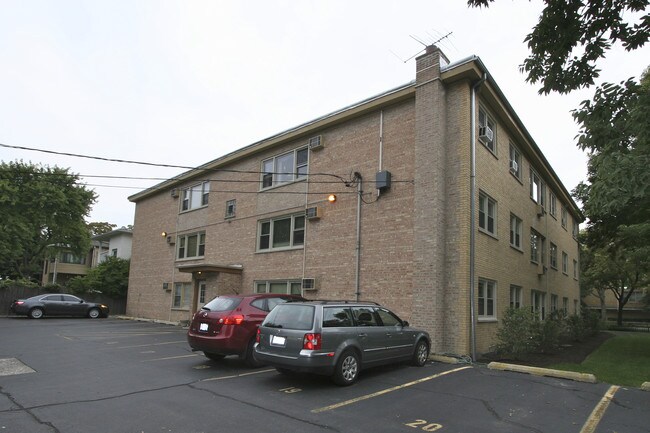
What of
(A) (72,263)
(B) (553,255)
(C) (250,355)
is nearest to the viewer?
(C) (250,355)

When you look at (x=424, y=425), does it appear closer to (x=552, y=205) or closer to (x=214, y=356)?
(x=214, y=356)

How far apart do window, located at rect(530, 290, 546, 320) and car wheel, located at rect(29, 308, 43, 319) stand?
81.1ft

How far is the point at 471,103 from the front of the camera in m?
13.8

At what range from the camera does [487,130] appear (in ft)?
48.5

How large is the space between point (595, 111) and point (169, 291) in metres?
20.8

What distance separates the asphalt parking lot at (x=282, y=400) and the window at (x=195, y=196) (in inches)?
500

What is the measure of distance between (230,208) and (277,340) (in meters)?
13.2

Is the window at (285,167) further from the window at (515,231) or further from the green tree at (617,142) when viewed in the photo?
the green tree at (617,142)

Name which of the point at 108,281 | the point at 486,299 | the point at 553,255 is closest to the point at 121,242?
the point at 108,281

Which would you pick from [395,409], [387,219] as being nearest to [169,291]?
[387,219]

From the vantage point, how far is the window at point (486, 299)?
14.1 metres

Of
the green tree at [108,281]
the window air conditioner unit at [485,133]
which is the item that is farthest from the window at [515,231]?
the green tree at [108,281]

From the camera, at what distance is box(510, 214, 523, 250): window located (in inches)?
684

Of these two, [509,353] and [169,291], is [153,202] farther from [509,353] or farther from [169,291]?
[509,353]
